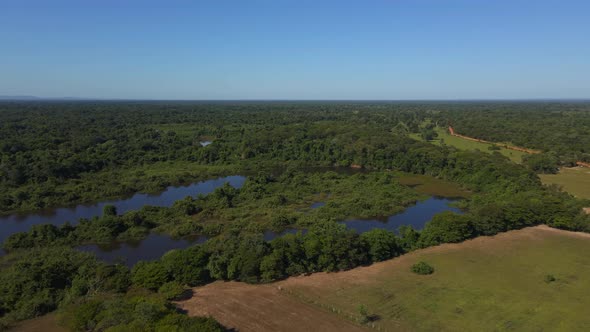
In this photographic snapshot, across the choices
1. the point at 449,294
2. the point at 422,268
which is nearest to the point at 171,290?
the point at 422,268

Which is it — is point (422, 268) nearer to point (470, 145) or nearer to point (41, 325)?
point (41, 325)

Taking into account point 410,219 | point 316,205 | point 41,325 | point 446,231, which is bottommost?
point 410,219

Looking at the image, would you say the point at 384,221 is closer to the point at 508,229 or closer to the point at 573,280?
the point at 508,229

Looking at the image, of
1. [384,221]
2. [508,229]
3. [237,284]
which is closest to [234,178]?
[384,221]

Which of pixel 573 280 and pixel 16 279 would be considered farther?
pixel 573 280

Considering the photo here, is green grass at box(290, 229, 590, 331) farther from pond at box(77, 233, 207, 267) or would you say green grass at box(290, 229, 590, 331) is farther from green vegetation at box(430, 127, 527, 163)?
green vegetation at box(430, 127, 527, 163)

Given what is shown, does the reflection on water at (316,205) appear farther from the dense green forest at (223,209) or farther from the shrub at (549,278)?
the shrub at (549,278)
